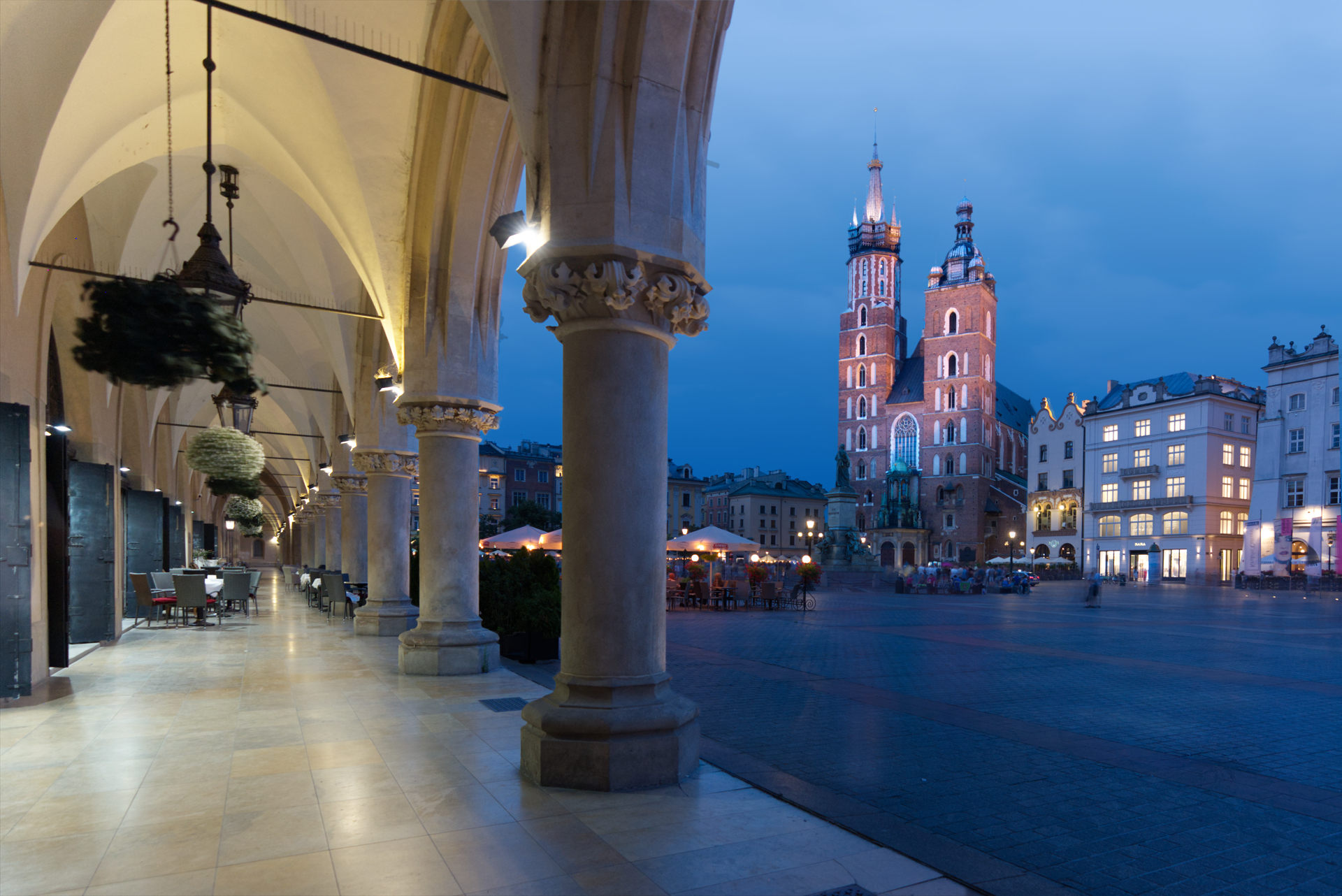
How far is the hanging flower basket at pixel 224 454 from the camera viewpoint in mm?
13352

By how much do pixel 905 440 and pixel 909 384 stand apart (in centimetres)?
643

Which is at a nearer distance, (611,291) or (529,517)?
(611,291)

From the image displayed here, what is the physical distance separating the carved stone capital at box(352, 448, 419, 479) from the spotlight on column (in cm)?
756

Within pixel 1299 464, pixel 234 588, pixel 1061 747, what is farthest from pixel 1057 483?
pixel 1061 747

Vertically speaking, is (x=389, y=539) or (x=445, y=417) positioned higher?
(x=445, y=417)

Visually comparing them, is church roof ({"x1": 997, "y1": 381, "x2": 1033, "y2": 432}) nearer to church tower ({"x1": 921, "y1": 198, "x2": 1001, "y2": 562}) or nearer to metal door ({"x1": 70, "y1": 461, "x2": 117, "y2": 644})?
church tower ({"x1": 921, "y1": 198, "x2": 1001, "y2": 562})

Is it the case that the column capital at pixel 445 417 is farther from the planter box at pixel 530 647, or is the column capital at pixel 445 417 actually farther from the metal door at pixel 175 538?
the metal door at pixel 175 538

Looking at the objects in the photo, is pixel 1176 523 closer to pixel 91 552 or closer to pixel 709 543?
pixel 709 543

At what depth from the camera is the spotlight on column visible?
18.1 ft

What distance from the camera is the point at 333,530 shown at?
24016mm

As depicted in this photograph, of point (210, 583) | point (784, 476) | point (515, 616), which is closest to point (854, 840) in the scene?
point (515, 616)

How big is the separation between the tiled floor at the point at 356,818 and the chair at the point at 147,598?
812 centimetres

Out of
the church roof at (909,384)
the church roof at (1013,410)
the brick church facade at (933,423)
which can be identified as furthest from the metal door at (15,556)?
the church roof at (1013,410)

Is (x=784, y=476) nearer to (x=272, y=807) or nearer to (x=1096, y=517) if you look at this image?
(x=1096, y=517)
